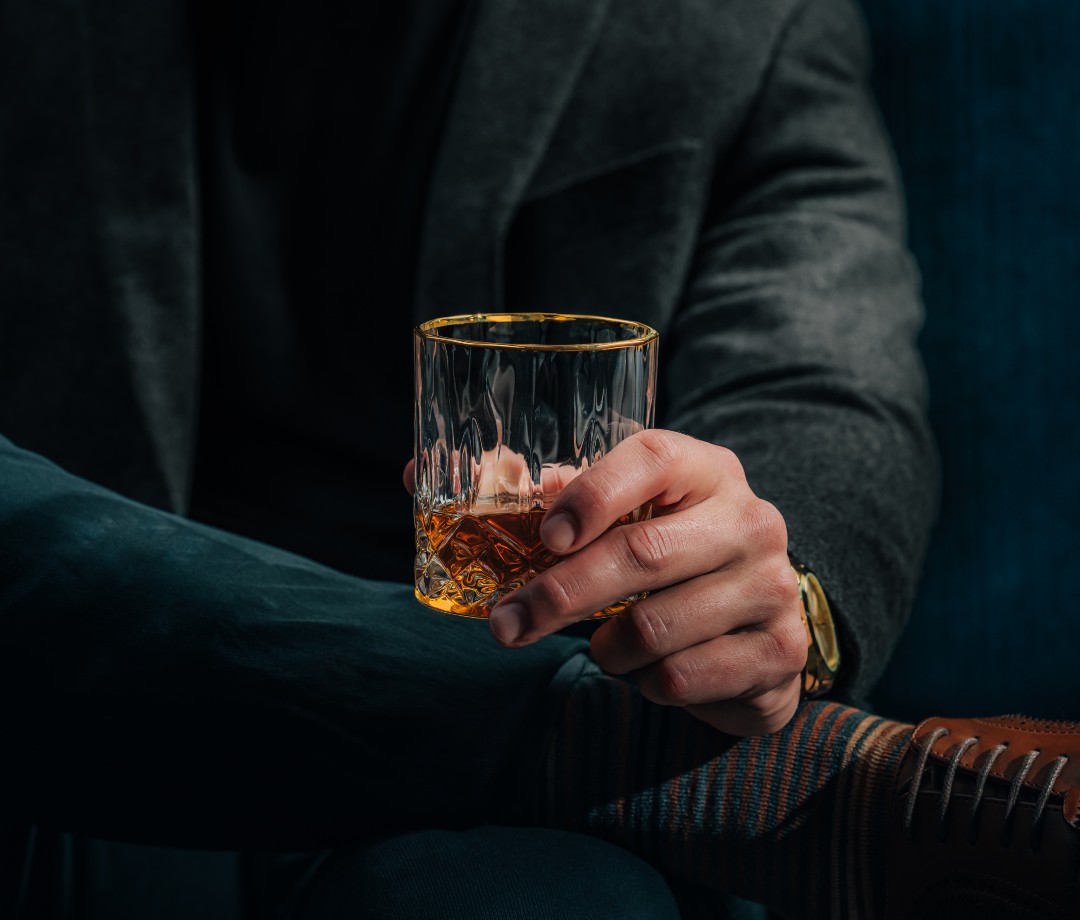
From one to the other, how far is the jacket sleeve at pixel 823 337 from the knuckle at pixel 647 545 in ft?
1.00

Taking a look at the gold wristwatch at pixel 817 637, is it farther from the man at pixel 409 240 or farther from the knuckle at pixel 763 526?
the knuckle at pixel 763 526

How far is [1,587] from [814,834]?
0.57 meters

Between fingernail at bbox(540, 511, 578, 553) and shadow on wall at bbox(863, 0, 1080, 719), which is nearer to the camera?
fingernail at bbox(540, 511, 578, 553)

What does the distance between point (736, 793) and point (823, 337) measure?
51 cm

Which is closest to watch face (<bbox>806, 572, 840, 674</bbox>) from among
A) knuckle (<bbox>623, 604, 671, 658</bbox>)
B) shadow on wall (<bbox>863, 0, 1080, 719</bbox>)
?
knuckle (<bbox>623, 604, 671, 658</bbox>)

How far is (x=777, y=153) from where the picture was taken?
131cm

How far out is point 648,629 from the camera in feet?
2.21

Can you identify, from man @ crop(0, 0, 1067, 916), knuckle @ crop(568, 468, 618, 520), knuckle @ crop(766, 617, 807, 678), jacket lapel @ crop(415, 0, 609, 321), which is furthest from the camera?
jacket lapel @ crop(415, 0, 609, 321)

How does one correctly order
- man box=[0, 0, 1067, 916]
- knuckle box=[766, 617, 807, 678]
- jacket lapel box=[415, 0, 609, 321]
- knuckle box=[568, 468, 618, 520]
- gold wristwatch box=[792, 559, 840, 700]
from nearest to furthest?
knuckle box=[568, 468, 618, 520] → knuckle box=[766, 617, 807, 678] → gold wristwatch box=[792, 559, 840, 700] → man box=[0, 0, 1067, 916] → jacket lapel box=[415, 0, 609, 321]

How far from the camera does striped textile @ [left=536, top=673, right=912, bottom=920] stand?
2.61 ft

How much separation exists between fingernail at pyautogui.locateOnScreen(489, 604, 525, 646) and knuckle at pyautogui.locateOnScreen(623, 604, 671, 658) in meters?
0.07

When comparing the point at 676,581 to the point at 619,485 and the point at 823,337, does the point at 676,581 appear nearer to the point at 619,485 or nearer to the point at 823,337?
the point at 619,485

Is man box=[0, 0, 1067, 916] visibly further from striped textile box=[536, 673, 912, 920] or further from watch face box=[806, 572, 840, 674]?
striped textile box=[536, 673, 912, 920]

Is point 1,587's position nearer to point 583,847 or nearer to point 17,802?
point 17,802
